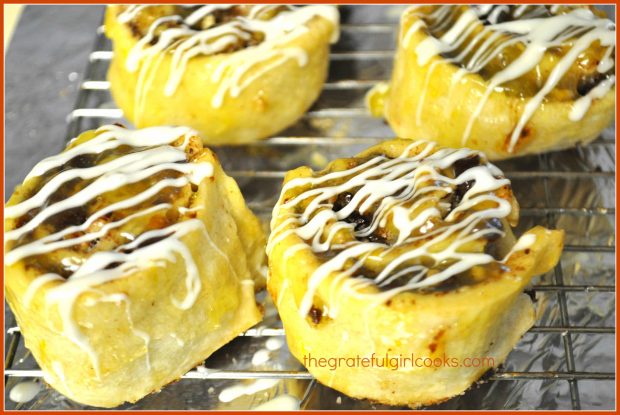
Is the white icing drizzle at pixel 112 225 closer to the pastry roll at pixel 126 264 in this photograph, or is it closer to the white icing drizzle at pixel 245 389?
the pastry roll at pixel 126 264

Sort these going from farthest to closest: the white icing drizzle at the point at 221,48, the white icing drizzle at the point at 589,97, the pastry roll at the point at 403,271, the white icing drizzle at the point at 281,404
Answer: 1. the white icing drizzle at the point at 221,48
2. the white icing drizzle at the point at 589,97
3. the white icing drizzle at the point at 281,404
4. the pastry roll at the point at 403,271

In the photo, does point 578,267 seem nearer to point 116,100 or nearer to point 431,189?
point 431,189

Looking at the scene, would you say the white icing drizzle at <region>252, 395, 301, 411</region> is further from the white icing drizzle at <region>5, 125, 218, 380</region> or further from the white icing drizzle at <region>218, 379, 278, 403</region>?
the white icing drizzle at <region>5, 125, 218, 380</region>

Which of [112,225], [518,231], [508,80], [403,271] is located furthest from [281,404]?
[508,80]

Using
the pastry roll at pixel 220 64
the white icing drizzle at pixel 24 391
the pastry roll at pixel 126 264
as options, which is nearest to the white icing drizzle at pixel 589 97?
the pastry roll at pixel 220 64

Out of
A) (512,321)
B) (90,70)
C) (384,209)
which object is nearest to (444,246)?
(384,209)

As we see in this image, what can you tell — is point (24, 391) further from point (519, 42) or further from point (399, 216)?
point (519, 42)

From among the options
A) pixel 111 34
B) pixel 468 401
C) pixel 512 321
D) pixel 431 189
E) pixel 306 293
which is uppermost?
pixel 111 34
